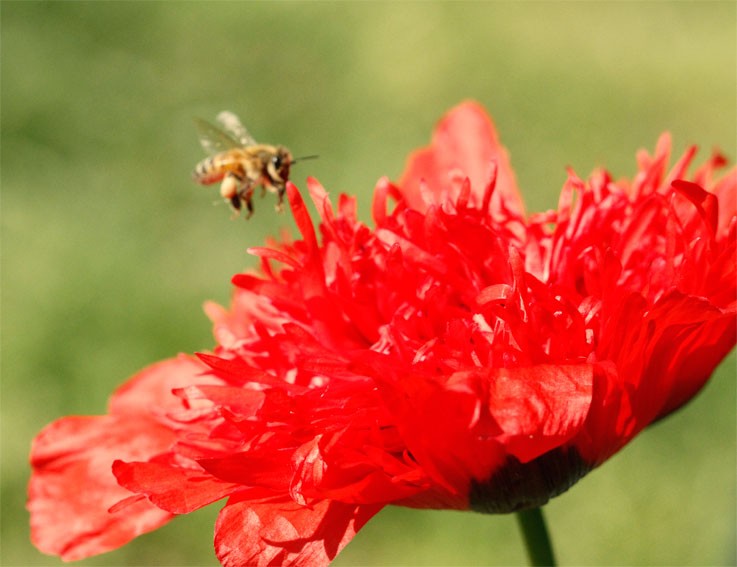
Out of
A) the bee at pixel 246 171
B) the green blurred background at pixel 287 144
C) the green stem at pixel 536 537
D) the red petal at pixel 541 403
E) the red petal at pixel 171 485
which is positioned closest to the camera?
the red petal at pixel 541 403

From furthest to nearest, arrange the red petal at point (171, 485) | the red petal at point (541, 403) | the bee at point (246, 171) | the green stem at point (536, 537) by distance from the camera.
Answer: the bee at point (246, 171) < the green stem at point (536, 537) < the red petal at point (171, 485) < the red petal at point (541, 403)

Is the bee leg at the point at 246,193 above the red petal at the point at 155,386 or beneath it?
above

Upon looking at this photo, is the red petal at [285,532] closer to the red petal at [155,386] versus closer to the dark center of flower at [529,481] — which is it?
the dark center of flower at [529,481]

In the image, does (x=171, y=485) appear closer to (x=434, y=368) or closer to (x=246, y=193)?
(x=434, y=368)

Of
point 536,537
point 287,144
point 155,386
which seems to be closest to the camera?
point 536,537

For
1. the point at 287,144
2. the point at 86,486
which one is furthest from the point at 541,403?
the point at 287,144

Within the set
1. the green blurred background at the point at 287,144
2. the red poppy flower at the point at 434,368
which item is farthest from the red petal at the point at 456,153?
the green blurred background at the point at 287,144

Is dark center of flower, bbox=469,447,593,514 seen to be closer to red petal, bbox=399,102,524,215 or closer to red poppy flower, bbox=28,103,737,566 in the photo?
red poppy flower, bbox=28,103,737,566
